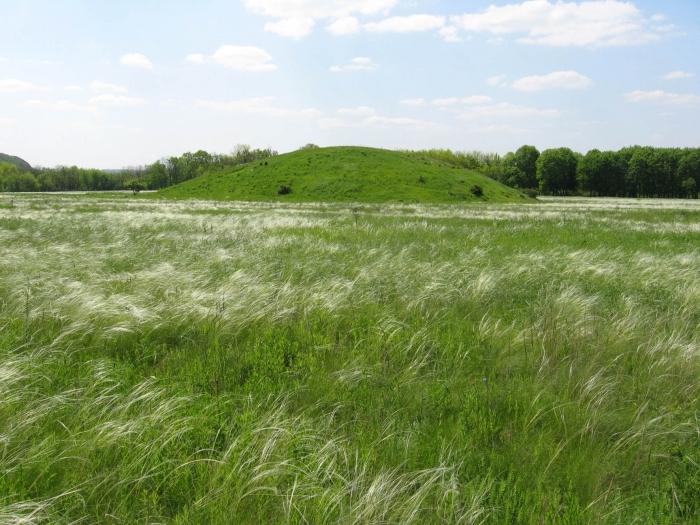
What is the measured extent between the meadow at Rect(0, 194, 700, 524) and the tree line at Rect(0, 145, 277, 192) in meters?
138

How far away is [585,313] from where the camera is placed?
575 cm

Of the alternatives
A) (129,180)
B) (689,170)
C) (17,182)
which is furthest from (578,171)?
(17,182)

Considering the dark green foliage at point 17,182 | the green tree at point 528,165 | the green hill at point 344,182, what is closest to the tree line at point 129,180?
the dark green foliage at point 17,182

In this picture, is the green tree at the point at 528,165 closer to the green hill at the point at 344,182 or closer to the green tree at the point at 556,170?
the green tree at the point at 556,170

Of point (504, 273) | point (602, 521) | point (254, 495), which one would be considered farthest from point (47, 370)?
point (504, 273)

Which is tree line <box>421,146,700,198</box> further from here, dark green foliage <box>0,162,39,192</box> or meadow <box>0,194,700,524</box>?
dark green foliage <box>0,162,39,192</box>

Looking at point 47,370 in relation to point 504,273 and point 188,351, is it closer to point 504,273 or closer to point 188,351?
point 188,351

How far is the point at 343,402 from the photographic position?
11.0 ft

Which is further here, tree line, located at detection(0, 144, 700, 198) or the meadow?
tree line, located at detection(0, 144, 700, 198)

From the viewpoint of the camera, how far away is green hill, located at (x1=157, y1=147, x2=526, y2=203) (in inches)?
2436

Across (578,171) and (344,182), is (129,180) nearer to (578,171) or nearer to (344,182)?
(344,182)

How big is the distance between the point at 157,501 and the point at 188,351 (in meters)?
2.18

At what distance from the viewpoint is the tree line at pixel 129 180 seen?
146m

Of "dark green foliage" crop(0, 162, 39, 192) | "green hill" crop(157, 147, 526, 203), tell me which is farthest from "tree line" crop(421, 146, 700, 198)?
"dark green foliage" crop(0, 162, 39, 192)
